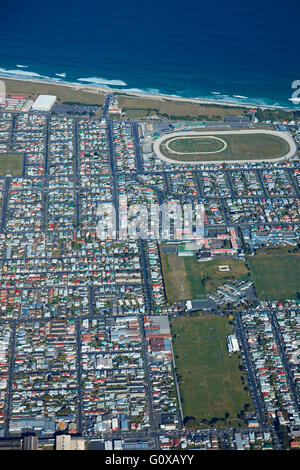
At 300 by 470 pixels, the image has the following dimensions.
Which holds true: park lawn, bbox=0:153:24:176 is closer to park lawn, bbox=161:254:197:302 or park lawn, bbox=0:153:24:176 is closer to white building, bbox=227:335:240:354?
park lawn, bbox=161:254:197:302

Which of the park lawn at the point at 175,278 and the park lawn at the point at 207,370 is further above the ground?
the park lawn at the point at 175,278

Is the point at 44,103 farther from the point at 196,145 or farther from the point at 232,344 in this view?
the point at 232,344

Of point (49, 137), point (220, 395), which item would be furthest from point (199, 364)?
point (49, 137)

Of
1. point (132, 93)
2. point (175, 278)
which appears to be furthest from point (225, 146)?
point (175, 278)

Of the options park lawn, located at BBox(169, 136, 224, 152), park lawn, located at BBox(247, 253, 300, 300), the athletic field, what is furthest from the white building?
park lawn, located at BBox(169, 136, 224, 152)

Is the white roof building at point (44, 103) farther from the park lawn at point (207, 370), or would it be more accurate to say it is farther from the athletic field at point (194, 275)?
the park lawn at point (207, 370)

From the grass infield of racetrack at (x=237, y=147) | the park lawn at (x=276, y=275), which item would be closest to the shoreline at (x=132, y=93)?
the grass infield of racetrack at (x=237, y=147)

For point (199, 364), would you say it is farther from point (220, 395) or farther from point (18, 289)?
point (18, 289)
